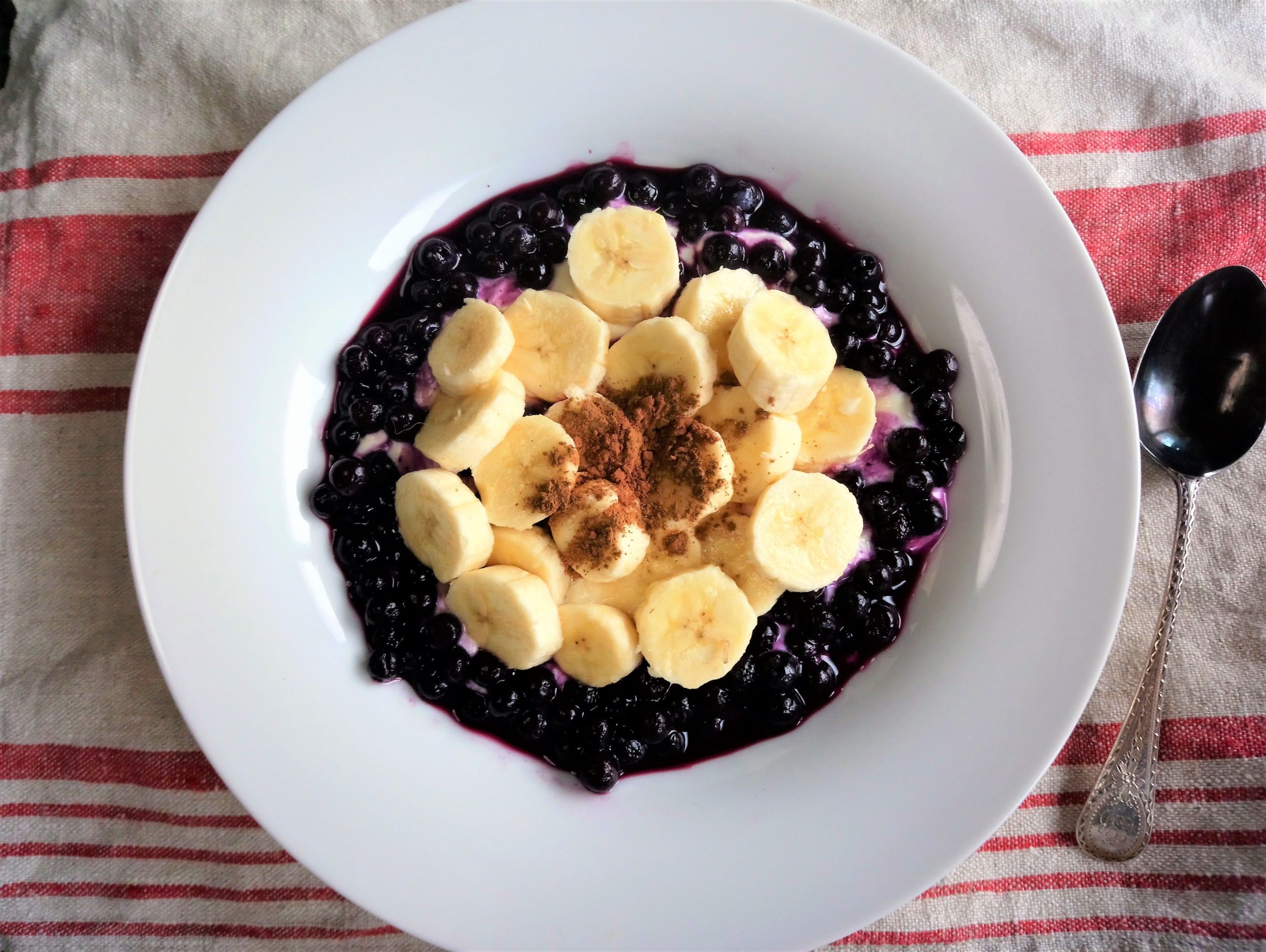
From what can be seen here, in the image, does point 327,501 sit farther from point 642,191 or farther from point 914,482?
point 914,482

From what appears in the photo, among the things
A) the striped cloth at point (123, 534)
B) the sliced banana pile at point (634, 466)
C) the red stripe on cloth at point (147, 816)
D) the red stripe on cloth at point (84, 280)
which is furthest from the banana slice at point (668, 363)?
the red stripe on cloth at point (147, 816)

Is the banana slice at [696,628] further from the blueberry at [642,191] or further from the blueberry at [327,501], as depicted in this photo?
the blueberry at [642,191]

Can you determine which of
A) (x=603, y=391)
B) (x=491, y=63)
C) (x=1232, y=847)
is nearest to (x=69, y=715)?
(x=603, y=391)

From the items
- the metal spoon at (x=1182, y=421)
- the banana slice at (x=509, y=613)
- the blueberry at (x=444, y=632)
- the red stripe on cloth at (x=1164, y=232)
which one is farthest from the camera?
the red stripe on cloth at (x=1164, y=232)

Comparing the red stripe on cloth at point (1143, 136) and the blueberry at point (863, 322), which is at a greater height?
the red stripe on cloth at point (1143, 136)

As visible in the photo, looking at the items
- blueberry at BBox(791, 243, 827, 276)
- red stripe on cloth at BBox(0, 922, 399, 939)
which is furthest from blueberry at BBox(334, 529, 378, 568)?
blueberry at BBox(791, 243, 827, 276)
